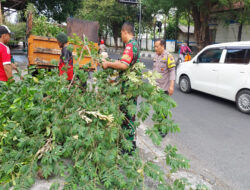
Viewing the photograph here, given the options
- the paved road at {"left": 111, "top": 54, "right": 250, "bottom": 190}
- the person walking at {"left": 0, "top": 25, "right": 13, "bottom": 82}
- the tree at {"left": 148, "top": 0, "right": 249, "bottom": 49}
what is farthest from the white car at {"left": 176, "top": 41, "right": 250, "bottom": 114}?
the tree at {"left": 148, "top": 0, "right": 249, "bottom": 49}

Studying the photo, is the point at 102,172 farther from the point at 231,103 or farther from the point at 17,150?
the point at 231,103

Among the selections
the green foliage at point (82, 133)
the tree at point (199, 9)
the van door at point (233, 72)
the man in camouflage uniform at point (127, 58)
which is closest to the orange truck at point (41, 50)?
the man in camouflage uniform at point (127, 58)

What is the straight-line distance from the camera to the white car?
5.70m

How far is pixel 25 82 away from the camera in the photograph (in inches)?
116

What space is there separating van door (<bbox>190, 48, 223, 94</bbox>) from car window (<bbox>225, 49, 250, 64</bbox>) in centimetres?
32

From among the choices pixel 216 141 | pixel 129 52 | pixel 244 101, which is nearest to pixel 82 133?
pixel 129 52

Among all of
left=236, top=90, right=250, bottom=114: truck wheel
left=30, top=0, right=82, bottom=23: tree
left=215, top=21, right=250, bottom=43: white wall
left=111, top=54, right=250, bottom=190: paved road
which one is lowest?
left=111, top=54, right=250, bottom=190: paved road

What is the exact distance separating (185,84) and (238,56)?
7.33ft

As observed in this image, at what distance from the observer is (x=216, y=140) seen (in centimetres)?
417

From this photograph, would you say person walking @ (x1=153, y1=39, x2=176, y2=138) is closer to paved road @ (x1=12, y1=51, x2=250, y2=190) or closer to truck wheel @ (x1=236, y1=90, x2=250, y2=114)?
paved road @ (x1=12, y1=51, x2=250, y2=190)

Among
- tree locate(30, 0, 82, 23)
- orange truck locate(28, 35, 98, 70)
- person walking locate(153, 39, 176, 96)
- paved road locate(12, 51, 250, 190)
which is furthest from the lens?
tree locate(30, 0, 82, 23)

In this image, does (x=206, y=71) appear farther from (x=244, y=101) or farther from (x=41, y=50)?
(x=41, y=50)

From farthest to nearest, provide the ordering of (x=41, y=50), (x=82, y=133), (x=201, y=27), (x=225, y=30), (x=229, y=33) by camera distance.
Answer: (x=225, y=30), (x=229, y=33), (x=201, y=27), (x=41, y=50), (x=82, y=133)

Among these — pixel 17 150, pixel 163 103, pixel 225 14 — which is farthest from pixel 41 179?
pixel 225 14
